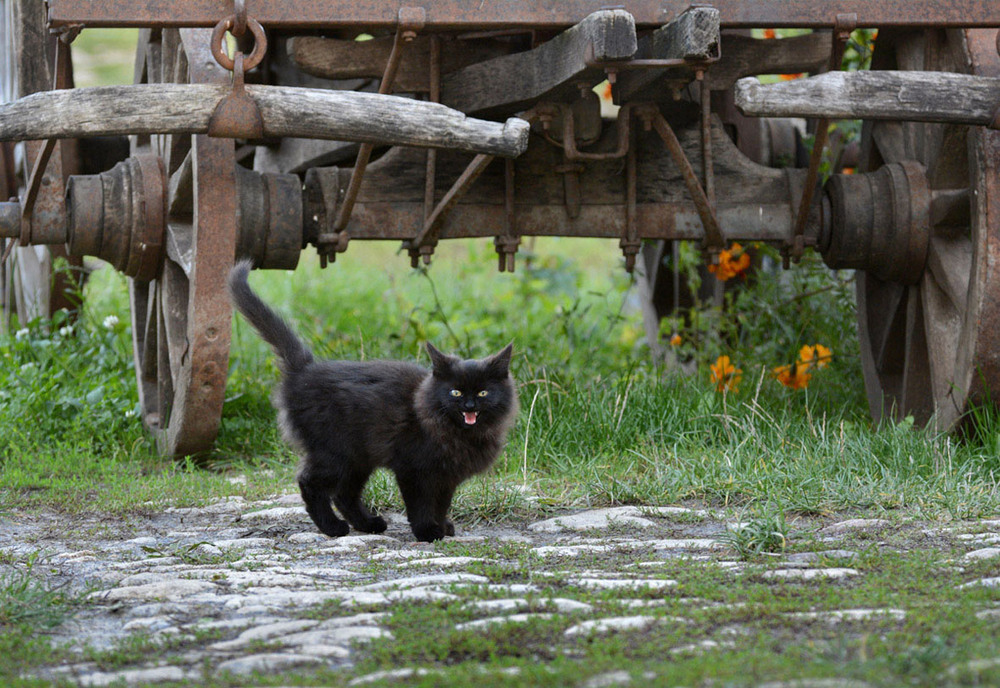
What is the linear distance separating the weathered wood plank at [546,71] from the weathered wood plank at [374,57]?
10cm

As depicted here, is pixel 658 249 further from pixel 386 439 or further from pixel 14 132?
pixel 14 132

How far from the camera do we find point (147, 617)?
2.44 metres

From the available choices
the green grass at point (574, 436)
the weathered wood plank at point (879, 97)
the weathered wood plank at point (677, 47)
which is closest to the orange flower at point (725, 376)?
the green grass at point (574, 436)

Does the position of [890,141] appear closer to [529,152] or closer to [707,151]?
[707,151]

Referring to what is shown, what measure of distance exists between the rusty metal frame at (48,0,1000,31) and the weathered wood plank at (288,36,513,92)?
39cm

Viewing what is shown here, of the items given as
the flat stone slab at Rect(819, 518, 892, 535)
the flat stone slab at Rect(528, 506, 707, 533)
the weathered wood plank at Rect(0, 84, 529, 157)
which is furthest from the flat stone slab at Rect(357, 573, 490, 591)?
the weathered wood plank at Rect(0, 84, 529, 157)

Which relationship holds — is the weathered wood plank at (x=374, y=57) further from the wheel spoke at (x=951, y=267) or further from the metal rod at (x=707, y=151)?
the wheel spoke at (x=951, y=267)

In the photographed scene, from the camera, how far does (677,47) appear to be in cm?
345

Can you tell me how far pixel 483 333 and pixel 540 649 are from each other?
4901 mm

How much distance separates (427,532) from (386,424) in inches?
13.4

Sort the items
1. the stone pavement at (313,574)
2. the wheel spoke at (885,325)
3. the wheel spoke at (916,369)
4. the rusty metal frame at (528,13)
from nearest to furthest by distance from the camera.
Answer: the stone pavement at (313,574)
the rusty metal frame at (528,13)
the wheel spoke at (916,369)
the wheel spoke at (885,325)

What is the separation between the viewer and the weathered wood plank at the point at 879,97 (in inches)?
133

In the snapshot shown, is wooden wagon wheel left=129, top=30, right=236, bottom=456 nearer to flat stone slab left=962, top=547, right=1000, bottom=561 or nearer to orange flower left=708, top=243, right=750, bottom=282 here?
orange flower left=708, top=243, right=750, bottom=282

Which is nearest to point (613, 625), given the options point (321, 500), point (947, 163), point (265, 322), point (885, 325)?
point (321, 500)
